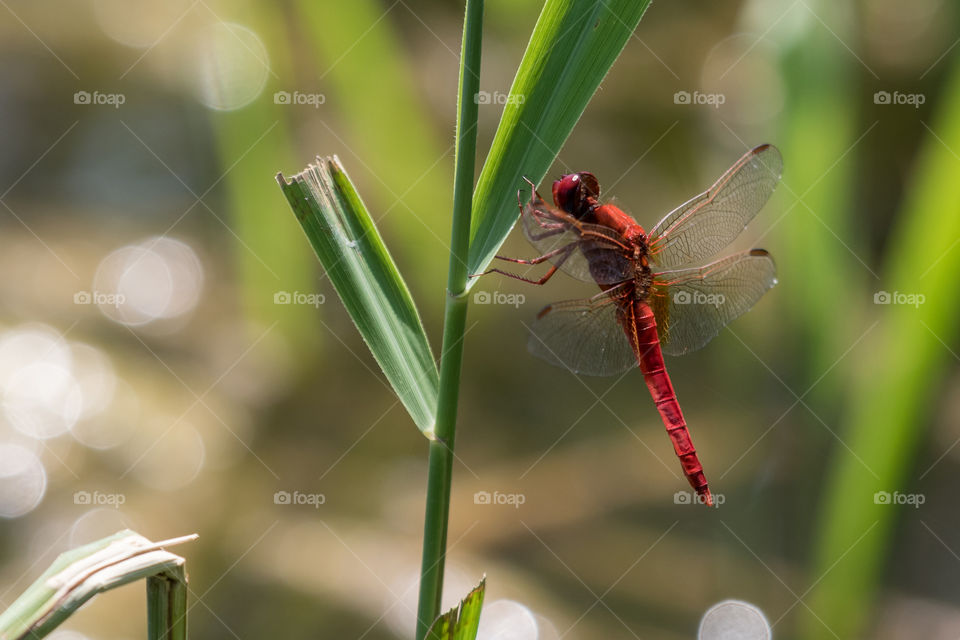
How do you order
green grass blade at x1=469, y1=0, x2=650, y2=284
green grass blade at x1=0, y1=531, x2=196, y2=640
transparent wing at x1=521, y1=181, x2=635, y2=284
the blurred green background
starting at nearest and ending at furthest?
green grass blade at x1=0, y1=531, x2=196, y2=640 → green grass blade at x1=469, y1=0, x2=650, y2=284 → transparent wing at x1=521, y1=181, x2=635, y2=284 → the blurred green background

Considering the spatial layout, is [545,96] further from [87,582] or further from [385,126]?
[385,126]

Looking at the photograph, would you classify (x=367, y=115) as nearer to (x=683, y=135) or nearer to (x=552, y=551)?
(x=683, y=135)

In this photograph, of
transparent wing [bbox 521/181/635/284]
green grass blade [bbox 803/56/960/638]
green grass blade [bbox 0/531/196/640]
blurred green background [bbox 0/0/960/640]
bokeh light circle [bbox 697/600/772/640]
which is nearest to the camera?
green grass blade [bbox 0/531/196/640]

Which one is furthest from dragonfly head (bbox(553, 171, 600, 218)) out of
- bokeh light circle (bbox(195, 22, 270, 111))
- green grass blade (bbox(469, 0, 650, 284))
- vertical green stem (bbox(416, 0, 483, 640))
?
bokeh light circle (bbox(195, 22, 270, 111))

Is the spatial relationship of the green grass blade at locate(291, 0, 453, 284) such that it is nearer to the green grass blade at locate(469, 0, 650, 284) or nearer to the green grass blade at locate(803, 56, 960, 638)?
the green grass blade at locate(803, 56, 960, 638)

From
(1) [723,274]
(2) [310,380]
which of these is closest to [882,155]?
(1) [723,274]

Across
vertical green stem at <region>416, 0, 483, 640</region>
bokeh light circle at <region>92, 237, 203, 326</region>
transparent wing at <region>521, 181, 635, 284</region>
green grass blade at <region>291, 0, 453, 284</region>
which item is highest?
green grass blade at <region>291, 0, 453, 284</region>

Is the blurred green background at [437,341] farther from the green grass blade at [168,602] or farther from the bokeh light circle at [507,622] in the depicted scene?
the green grass blade at [168,602]

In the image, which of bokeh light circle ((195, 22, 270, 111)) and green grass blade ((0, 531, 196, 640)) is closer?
green grass blade ((0, 531, 196, 640))
